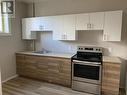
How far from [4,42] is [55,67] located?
1785 millimetres

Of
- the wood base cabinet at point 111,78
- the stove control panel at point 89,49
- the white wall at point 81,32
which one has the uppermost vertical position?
the white wall at point 81,32

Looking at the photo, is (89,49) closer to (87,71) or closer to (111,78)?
(87,71)

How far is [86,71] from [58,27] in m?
1.55

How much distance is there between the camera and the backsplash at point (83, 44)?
3.30m

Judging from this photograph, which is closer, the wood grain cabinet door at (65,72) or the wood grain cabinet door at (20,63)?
the wood grain cabinet door at (65,72)

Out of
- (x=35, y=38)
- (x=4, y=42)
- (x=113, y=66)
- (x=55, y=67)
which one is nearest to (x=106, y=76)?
(x=113, y=66)

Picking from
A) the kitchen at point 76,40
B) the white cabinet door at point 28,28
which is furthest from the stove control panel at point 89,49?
the white cabinet door at point 28,28

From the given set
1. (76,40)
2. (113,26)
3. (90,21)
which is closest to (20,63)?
(76,40)

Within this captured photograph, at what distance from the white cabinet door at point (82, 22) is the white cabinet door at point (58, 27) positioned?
53 cm

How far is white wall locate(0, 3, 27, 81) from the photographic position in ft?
12.1

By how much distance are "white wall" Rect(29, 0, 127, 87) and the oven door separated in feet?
2.42

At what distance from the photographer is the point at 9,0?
324 cm

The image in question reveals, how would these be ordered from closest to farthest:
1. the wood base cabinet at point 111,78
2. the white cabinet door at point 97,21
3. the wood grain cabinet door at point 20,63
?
the wood base cabinet at point 111,78, the white cabinet door at point 97,21, the wood grain cabinet door at point 20,63

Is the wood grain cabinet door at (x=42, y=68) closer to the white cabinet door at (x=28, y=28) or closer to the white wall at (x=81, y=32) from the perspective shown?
the white wall at (x=81, y=32)
